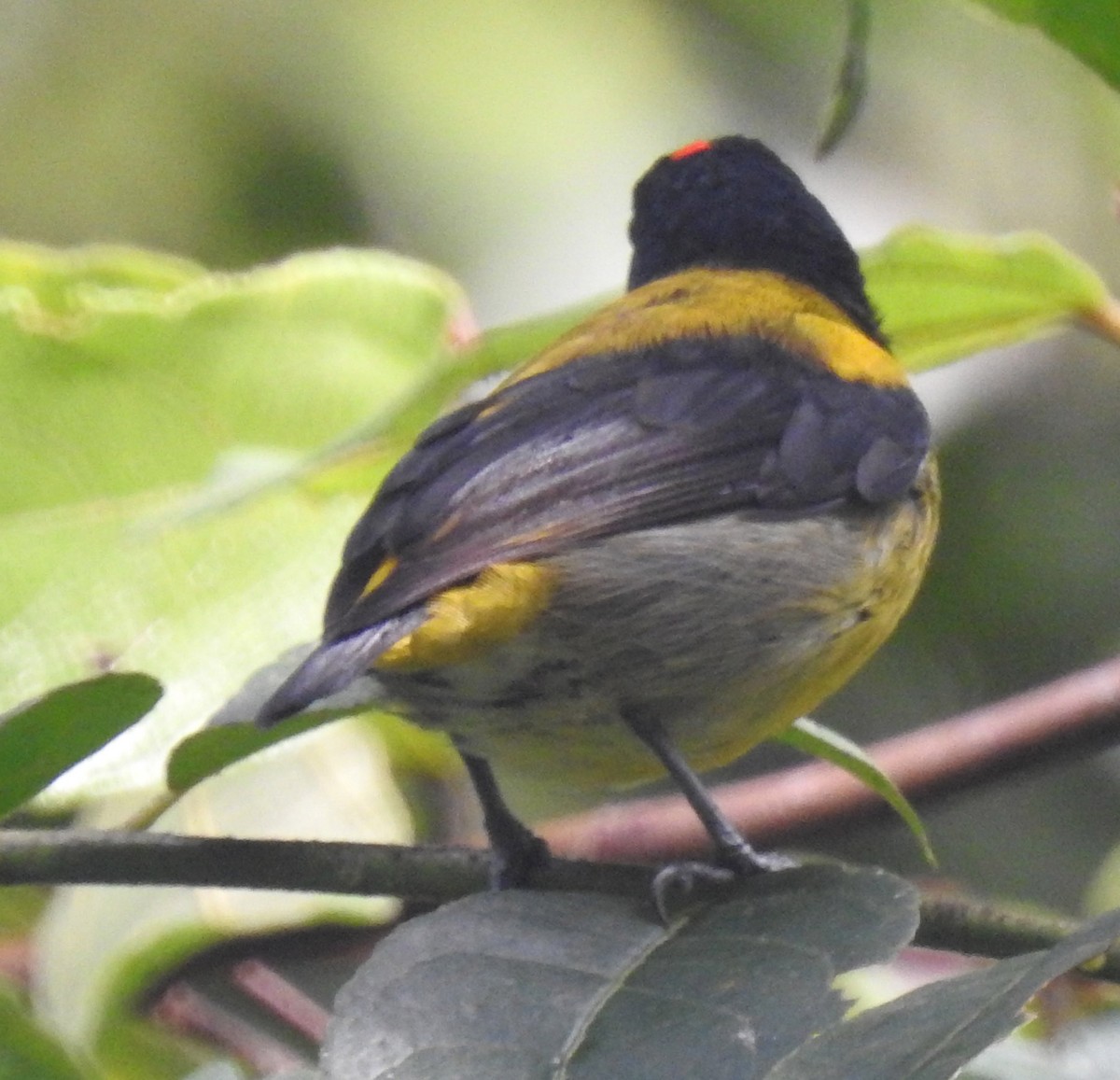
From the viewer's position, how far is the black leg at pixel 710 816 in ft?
7.73

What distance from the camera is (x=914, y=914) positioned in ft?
5.59

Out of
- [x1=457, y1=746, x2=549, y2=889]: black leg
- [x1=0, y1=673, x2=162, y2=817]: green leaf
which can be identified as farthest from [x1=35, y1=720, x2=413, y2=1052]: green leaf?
[x1=0, y1=673, x2=162, y2=817]: green leaf

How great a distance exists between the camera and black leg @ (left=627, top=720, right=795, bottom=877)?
236 cm

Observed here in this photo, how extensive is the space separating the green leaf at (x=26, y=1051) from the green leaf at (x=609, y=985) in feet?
1.21

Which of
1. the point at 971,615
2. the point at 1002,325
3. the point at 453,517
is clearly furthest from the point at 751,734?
the point at 971,615

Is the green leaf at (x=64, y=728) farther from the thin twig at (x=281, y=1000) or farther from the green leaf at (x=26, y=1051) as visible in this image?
the thin twig at (x=281, y=1000)

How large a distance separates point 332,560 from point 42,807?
0.65 metres

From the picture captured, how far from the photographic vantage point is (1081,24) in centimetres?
194

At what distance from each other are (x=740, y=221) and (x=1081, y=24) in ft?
5.72

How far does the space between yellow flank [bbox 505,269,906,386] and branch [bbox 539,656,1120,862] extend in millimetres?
766

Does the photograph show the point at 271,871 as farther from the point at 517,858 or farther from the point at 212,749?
the point at 517,858

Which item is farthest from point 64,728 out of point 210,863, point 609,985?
point 609,985

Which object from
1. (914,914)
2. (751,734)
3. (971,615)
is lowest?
(971,615)

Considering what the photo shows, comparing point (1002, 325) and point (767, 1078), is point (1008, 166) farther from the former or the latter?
point (767, 1078)
